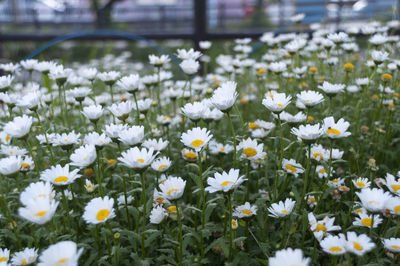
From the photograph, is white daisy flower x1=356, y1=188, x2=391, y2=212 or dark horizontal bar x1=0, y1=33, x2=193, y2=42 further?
dark horizontal bar x1=0, y1=33, x2=193, y2=42

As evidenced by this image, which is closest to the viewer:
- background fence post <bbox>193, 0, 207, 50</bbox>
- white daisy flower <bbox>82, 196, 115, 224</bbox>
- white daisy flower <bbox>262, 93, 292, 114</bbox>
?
white daisy flower <bbox>82, 196, 115, 224</bbox>

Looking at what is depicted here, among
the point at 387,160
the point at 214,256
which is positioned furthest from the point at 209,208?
the point at 387,160

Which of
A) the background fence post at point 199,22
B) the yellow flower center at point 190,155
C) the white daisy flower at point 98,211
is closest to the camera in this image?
the white daisy flower at point 98,211

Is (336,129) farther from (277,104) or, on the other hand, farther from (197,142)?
(197,142)

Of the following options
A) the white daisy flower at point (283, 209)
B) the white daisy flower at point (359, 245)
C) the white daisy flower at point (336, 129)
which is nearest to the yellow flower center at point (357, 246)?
the white daisy flower at point (359, 245)

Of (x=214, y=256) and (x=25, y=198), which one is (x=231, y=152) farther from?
(x=25, y=198)

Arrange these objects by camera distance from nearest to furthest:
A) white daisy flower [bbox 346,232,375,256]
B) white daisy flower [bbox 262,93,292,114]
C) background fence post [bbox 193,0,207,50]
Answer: white daisy flower [bbox 346,232,375,256], white daisy flower [bbox 262,93,292,114], background fence post [bbox 193,0,207,50]

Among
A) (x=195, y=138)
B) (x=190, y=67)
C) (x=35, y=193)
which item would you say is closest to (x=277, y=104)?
(x=195, y=138)

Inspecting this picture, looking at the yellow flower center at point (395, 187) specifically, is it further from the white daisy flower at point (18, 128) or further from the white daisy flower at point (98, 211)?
the white daisy flower at point (18, 128)

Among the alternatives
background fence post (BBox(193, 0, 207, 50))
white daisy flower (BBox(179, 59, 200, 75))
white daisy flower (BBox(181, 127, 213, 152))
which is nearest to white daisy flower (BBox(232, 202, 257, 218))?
white daisy flower (BBox(181, 127, 213, 152))

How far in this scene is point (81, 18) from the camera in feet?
38.5

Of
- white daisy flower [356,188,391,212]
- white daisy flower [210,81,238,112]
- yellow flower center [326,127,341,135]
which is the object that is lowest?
white daisy flower [356,188,391,212]

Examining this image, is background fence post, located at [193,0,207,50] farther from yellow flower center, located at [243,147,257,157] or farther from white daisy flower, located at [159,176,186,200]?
white daisy flower, located at [159,176,186,200]

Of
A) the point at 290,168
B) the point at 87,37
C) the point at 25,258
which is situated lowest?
the point at 25,258
